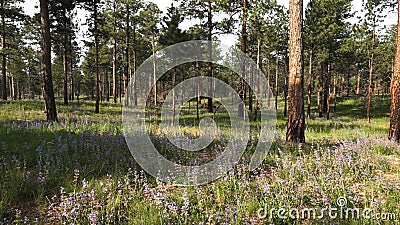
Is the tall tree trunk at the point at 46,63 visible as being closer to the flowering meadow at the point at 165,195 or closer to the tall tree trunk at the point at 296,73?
the flowering meadow at the point at 165,195

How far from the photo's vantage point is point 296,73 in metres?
7.67

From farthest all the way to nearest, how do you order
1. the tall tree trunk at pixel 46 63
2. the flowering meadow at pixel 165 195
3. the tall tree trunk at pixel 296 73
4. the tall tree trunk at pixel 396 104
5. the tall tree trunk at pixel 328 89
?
the tall tree trunk at pixel 328 89
the tall tree trunk at pixel 46 63
the tall tree trunk at pixel 396 104
the tall tree trunk at pixel 296 73
the flowering meadow at pixel 165 195

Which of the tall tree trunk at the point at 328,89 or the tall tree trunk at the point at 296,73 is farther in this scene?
the tall tree trunk at the point at 328,89

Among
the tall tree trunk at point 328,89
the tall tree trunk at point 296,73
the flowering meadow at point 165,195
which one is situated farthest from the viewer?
the tall tree trunk at point 328,89

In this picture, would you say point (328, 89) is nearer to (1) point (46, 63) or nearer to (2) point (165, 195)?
(1) point (46, 63)

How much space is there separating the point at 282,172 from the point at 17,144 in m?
6.70

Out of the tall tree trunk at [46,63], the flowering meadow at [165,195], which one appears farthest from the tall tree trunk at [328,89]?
the tall tree trunk at [46,63]

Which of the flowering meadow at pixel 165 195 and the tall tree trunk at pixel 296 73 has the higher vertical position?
the tall tree trunk at pixel 296 73

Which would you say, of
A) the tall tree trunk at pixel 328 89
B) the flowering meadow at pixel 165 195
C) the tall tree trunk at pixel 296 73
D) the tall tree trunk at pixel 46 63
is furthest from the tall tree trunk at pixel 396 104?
the tall tree trunk at pixel 328 89

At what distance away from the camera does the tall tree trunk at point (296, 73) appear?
299 inches

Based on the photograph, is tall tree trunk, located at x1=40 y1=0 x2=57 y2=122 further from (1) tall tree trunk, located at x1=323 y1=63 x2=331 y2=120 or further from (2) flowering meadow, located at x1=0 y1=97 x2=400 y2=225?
(1) tall tree trunk, located at x1=323 y1=63 x2=331 y2=120

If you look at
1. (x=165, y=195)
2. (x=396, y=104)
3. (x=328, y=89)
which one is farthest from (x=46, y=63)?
(x=328, y=89)

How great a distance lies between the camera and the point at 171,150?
707cm

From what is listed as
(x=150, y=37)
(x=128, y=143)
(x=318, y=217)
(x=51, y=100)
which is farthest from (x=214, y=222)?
(x=150, y=37)
